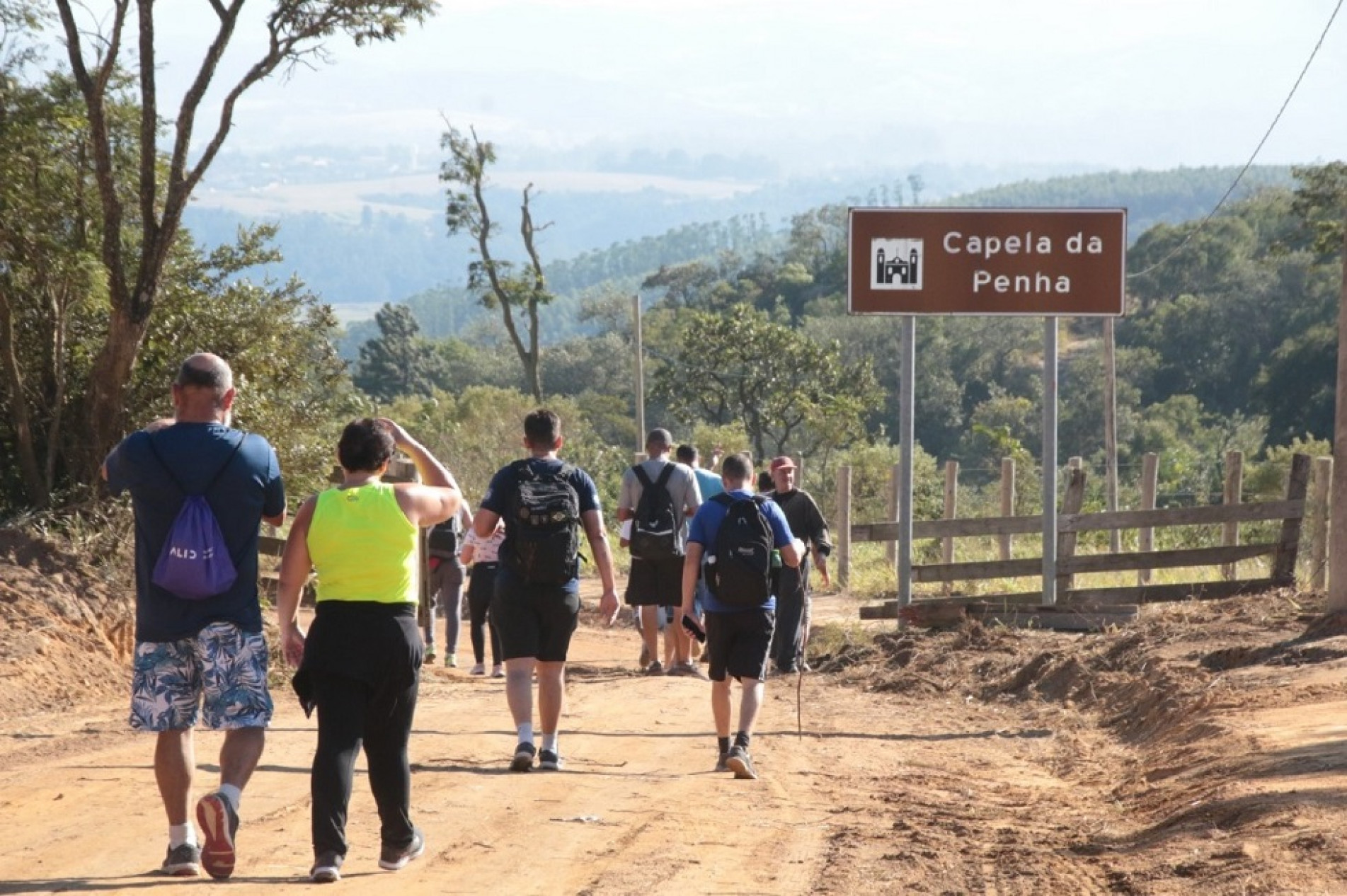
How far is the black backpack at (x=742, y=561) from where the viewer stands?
970 cm

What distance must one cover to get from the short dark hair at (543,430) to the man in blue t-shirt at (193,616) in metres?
2.59

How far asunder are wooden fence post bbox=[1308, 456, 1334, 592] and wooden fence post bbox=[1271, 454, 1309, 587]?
27.4 inches

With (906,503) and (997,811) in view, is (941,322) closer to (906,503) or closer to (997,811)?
(906,503)

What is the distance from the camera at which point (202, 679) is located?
6.60 meters

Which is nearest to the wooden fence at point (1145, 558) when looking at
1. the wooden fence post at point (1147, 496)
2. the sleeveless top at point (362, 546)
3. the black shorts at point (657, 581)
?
the black shorts at point (657, 581)

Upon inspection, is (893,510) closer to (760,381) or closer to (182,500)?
(182,500)

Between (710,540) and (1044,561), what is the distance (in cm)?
746

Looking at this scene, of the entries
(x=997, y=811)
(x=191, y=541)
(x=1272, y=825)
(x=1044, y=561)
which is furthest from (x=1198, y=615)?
(x=191, y=541)

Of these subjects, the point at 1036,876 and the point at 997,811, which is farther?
the point at 997,811

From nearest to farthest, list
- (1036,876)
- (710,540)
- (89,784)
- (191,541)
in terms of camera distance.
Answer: (191,541) < (1036,876) < (89,784) < (710,540)

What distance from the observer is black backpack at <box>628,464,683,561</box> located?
1370cm

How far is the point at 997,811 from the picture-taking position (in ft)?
→ 29.5

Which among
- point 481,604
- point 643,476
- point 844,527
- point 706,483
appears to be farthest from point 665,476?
point 844,527

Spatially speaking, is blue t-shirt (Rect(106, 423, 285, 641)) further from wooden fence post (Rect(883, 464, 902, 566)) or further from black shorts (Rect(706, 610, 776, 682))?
wooden fence post (Rect(883, 464, 902, 566))
